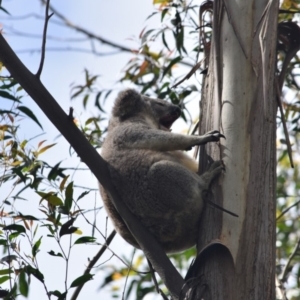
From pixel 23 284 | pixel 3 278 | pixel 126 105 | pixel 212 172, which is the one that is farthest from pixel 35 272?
pixel 126 105

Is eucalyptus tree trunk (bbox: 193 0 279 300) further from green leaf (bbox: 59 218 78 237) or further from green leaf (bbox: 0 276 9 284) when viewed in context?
green leaf (bbox: 0 276 9 284)

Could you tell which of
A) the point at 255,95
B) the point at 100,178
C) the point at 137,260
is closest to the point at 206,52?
the point at 255,95

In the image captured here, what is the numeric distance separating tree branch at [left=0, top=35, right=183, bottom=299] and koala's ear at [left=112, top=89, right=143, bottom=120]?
1.43 meters

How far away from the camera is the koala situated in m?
3.34

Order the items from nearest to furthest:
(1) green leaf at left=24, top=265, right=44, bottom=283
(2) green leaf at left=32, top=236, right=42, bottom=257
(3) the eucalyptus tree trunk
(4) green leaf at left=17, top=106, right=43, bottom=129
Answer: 1. (3) the eucalyptus tree trunk
2. (1) green leaf at left=24, top=265, right=44, bottom=283
3. (2) green leaf at left=32, top=236, right=42, bottom=257
4. (4) green leaf at left=17, top=106, right=43, bottom=129

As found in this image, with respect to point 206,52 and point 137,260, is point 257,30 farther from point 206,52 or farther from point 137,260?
point 137,260

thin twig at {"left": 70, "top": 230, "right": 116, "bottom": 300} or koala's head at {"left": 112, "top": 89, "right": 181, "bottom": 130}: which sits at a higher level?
koala's head at {"left": 112, "top": 89, "right": 181, "bottom": 130}

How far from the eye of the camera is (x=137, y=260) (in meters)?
6.45

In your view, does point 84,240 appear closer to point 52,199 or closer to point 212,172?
point 52,199

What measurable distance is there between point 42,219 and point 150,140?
2.49 feet

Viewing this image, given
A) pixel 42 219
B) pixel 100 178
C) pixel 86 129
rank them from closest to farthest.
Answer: pixel 100 178
pixel 42 219
pixel 86 129

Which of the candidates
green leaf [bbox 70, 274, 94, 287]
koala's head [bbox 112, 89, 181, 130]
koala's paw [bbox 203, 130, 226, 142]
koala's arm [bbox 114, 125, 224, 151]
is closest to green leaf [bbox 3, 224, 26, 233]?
green leaf [bbox 70, 274, 94, 287]

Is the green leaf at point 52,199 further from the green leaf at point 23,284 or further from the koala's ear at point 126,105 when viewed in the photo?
the koala's ear at point 126,105

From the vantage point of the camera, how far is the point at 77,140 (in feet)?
9.44
